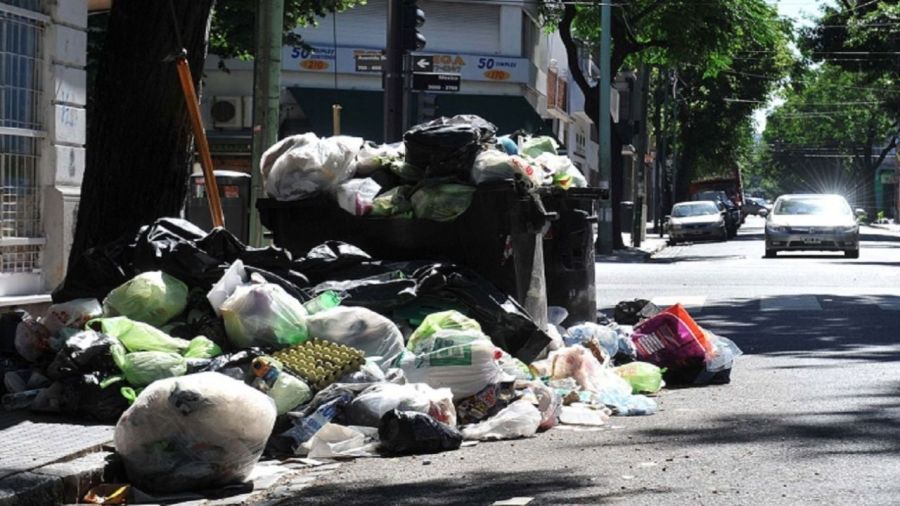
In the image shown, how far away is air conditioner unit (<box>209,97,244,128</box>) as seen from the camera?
3731cm

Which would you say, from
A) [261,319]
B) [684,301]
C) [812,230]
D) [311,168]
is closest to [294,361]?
[261,319]

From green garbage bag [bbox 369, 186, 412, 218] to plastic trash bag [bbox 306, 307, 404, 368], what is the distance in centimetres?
187

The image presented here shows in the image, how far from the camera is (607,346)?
437 inches

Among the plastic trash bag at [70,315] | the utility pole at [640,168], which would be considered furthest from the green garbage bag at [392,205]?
the utility pole at [640,168]

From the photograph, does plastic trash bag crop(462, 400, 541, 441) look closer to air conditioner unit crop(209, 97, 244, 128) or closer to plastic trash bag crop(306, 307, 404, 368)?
plastic trash bag crop(306, 307, 404, 368)

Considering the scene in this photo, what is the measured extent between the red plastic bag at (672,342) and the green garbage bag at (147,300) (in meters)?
3.46

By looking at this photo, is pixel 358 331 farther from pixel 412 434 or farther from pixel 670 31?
pixel 670 31

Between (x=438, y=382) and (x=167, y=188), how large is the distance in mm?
3395

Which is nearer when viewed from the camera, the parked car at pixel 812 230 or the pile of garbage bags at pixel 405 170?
the pile of garbage bags at pixel 405 170

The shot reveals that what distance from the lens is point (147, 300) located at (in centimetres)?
941

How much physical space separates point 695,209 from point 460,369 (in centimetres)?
4092

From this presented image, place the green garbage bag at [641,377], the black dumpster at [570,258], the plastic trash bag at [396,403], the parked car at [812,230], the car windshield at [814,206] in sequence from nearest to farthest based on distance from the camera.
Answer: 1. the plastic trash bag at [396,403]
2. the green garbage bag at [641,377]
3. the black dumpster at [570,258]
4. the parked car at [812,230]
5. the car windshield at [814,206]

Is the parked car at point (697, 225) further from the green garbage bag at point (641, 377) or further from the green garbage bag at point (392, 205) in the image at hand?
the green garbage bag at point (641, 377)

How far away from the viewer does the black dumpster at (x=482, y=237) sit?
1077 cm
